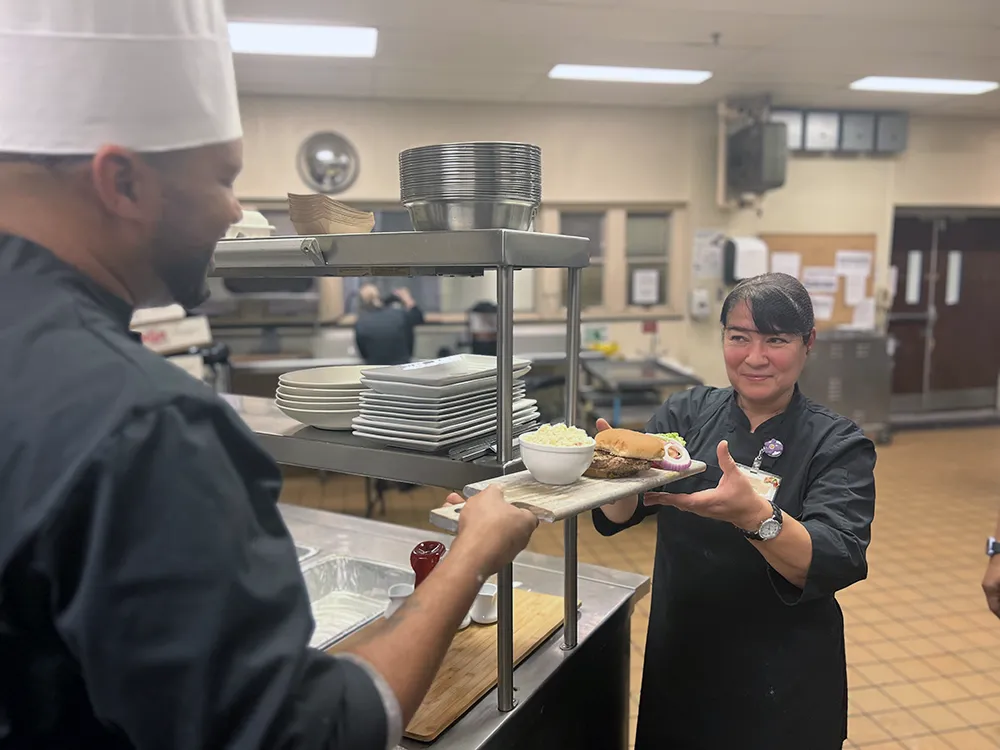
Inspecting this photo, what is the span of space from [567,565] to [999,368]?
297 inches

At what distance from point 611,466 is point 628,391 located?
403cm

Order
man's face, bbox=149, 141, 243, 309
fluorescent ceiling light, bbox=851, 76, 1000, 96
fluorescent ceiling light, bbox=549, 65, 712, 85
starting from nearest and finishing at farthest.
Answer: man's face, bbox=149, 141, 243, 309 < fluorescent ceiling light, bbox=549, 65, 712, 85 < fluorescent ceiling light, bbox=851, 76, 1000, 96

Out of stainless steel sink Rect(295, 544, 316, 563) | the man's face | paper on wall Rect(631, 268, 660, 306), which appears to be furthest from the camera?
paper on wall Rect(631, 268, 660, 306)

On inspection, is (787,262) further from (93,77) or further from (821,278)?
(93,77)

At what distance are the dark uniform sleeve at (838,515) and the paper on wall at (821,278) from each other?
5442mm

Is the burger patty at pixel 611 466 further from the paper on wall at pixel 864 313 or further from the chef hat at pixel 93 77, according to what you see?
the paper on wall at pixel 864 313

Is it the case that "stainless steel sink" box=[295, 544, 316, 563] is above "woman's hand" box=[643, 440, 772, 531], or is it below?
below

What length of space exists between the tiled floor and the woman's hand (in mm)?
1701

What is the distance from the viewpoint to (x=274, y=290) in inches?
223

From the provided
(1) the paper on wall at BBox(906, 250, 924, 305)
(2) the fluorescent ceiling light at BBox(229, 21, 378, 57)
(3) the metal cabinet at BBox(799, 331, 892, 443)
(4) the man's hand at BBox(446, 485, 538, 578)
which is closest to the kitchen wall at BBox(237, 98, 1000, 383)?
(1) the paper on wall at BBox(906, 250, 924, 305)

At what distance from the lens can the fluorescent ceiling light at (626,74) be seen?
4.93 metres

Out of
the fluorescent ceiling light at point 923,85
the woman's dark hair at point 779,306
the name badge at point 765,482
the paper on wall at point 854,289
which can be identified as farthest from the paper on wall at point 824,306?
the name badge at point 765,482

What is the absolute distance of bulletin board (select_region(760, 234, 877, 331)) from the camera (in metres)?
6.39

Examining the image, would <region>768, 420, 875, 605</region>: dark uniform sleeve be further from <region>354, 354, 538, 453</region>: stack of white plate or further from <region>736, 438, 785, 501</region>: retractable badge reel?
<region>354, 354, 538, 453</region>: stack of white plate
